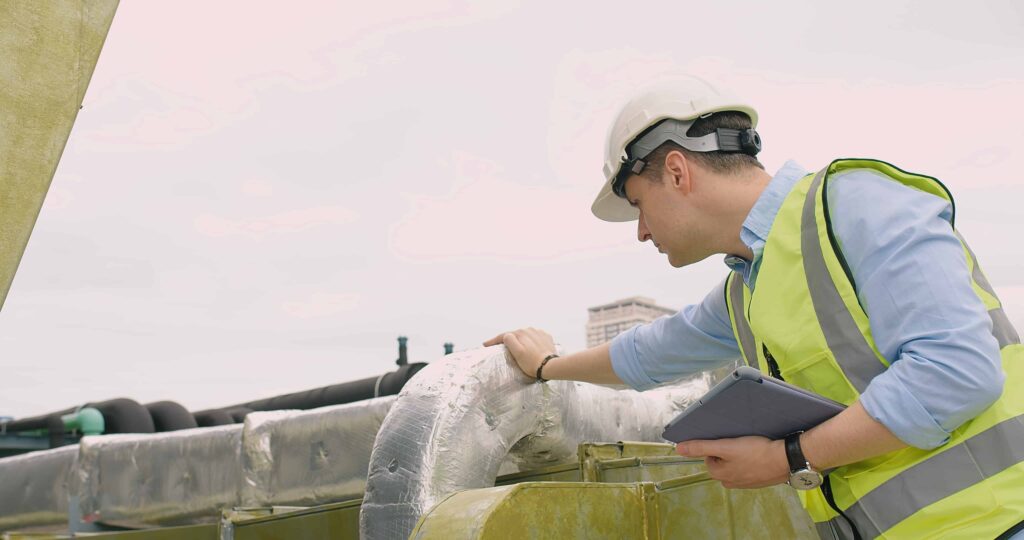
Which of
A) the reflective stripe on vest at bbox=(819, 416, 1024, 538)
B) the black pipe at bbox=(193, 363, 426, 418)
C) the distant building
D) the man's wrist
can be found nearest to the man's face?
the reflective stripe on vest at bbox=(819, 416, 1024, 538)

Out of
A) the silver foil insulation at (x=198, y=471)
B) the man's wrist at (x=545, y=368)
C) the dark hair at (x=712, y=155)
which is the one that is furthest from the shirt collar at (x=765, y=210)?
the silver foil insulation at (x=198, y=471)

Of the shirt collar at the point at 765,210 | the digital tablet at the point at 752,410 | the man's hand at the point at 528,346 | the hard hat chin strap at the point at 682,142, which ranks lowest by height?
the digital tablet at the point at 752,410

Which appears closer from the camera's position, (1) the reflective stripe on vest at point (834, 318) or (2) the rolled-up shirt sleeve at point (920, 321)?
(2) the rolled-up shirt sleeve at point (920, 321)

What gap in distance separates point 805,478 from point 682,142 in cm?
78

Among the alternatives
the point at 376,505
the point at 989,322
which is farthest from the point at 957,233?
the point at 376,505

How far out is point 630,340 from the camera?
8.34ft

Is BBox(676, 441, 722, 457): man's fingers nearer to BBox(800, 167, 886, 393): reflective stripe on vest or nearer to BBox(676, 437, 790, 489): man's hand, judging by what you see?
BBox(676, 437, 790, 489): man's hand

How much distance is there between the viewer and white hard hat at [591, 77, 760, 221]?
6.66 ft

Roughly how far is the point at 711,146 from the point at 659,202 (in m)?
0.17

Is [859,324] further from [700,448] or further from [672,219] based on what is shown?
[672,219]

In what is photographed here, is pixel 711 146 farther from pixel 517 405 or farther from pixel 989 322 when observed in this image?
pixel 517 405

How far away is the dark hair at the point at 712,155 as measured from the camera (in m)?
1.98

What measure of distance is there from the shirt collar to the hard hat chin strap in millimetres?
153

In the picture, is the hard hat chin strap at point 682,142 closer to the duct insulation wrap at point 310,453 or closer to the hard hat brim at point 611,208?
the hard hat brim at point 611,208
